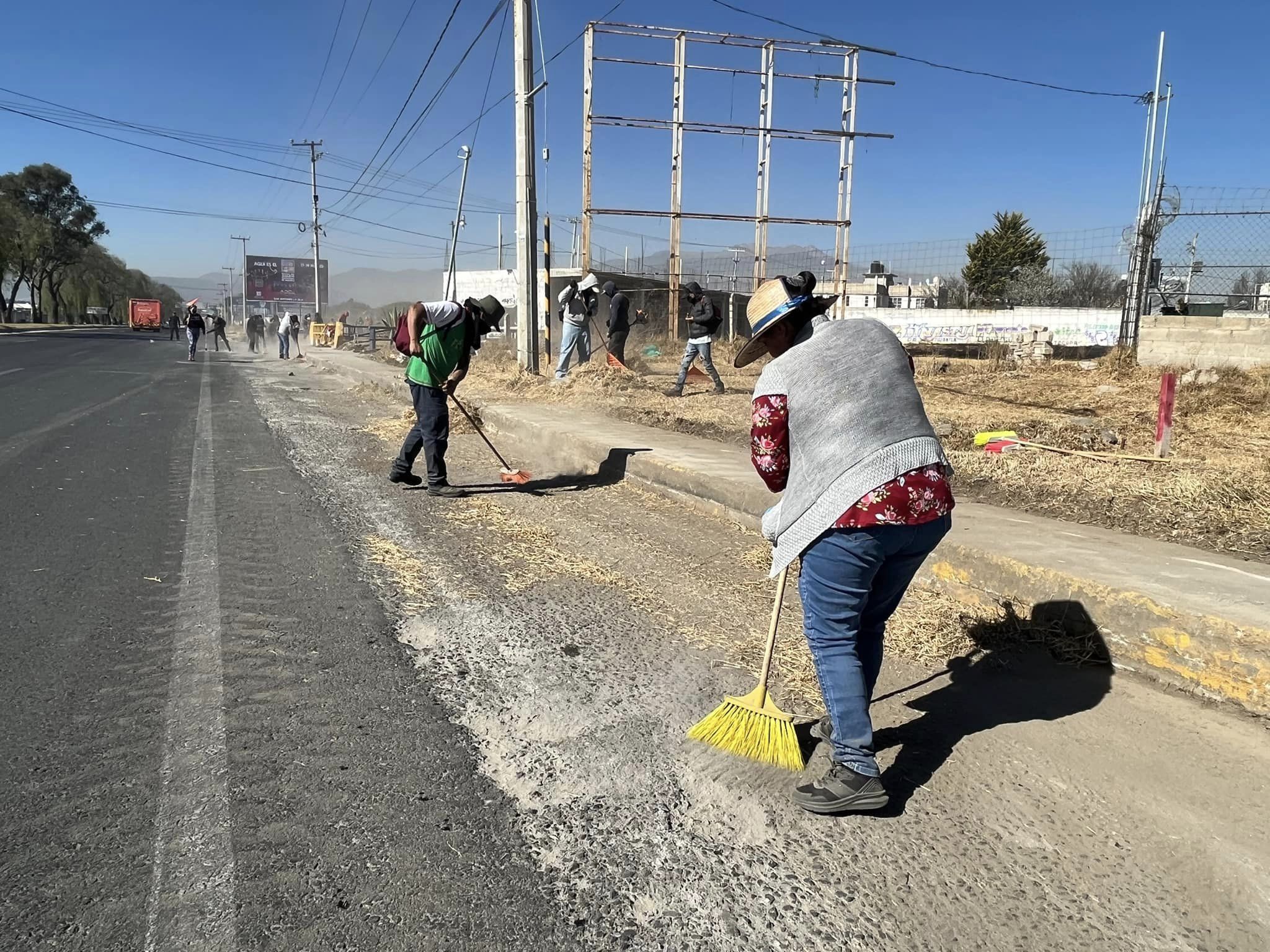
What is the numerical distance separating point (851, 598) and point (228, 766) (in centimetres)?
203

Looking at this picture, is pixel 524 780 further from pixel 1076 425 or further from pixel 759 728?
pixel 1076 425

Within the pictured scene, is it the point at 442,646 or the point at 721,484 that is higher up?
the point at 721,484

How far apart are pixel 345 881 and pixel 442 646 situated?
1.54 m

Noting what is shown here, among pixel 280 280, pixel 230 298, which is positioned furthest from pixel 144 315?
pixel 230 298

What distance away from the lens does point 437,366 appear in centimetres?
673

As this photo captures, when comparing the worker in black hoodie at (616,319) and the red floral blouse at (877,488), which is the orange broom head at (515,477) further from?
the worker in black hoodie at (616,319)

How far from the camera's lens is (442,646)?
11.9 feet

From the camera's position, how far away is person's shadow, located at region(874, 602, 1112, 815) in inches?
114

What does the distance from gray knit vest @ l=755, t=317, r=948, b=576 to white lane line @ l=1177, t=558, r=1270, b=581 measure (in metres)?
2.43

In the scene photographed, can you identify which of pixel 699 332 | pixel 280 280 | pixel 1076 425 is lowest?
pixel 1076 425

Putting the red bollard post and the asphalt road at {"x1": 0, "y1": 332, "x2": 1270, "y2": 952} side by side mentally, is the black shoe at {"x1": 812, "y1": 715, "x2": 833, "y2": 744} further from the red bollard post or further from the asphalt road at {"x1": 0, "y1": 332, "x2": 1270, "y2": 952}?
the red bollard post

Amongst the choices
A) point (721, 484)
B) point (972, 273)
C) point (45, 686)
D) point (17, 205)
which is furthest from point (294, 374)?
point (17, 205)

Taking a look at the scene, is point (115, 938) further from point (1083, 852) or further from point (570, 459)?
point (570, 459)

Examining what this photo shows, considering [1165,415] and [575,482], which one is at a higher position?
[1165,415]
